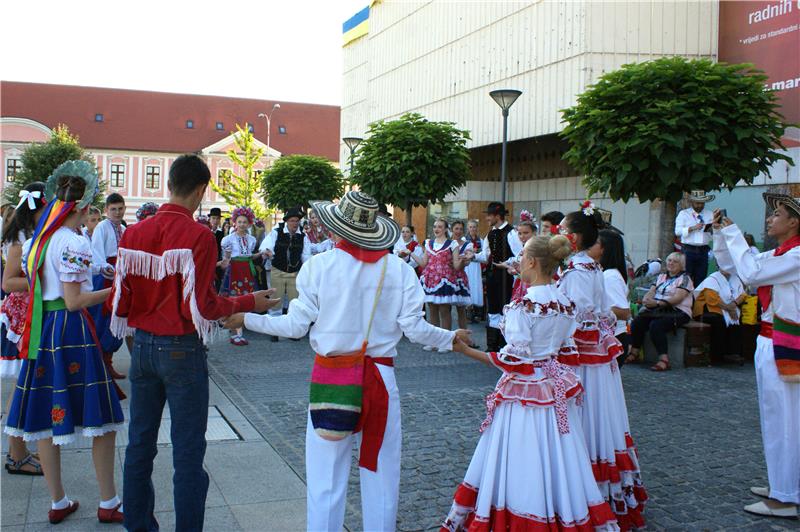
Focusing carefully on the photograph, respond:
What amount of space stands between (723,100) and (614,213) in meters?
7.65

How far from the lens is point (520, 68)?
18.6 m

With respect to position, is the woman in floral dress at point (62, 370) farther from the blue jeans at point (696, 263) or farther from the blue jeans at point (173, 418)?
the blue jeans at point (696, 263)

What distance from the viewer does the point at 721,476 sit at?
5.14 meters

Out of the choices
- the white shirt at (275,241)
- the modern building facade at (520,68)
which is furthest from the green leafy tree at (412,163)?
the white shirt at (275,241)

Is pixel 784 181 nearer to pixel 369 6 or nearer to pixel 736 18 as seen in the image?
pixel 736 18

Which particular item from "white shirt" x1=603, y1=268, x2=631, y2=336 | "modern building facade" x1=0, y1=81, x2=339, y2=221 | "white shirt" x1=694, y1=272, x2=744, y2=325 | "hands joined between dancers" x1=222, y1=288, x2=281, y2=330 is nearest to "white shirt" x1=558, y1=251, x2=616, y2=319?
"white shirt" x1=603, y1=268, x2=631, y2=336

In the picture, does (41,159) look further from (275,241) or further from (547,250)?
(547,250)

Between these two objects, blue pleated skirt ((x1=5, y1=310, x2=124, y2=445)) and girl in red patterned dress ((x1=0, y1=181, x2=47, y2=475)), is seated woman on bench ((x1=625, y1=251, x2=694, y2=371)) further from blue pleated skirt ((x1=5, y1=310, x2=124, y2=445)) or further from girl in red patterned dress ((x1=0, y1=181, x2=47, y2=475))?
girl in red patterned dress ((x1=0, y1=181, x2=47, y2=475))

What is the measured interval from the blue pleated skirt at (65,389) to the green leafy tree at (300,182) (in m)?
23.7

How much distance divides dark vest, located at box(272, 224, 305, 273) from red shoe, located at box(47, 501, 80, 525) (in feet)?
23.1

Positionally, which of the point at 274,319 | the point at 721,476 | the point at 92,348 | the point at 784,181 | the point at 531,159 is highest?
the point at 531,159

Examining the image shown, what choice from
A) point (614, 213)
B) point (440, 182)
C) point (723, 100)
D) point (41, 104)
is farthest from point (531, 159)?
point (41, 104)

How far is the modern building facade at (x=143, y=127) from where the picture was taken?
59.3 m

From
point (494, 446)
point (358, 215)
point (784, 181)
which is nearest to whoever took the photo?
point (358, 215)
